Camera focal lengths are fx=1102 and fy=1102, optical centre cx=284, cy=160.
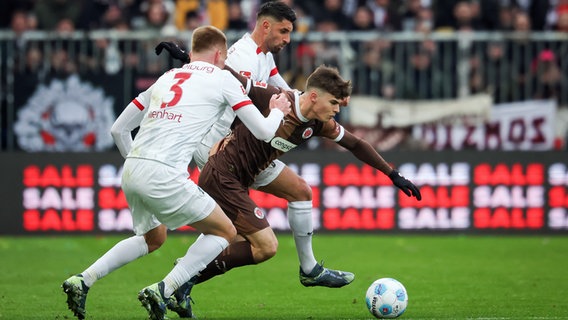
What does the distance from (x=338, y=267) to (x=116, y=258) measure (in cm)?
504

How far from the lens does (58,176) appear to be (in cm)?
1752

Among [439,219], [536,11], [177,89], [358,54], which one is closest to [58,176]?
[358,54]

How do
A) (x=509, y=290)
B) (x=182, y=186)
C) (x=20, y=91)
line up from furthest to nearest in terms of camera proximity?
(x=20, y=91), (x=509, y=290), (x=182, y=186)

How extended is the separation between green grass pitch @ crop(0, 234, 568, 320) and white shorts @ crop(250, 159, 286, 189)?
114 centimetres

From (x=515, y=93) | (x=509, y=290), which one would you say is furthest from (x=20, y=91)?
(x=509, y=290)

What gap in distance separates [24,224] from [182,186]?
9776 mm

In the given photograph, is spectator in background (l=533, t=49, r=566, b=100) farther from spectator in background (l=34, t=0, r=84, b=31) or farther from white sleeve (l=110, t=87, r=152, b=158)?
white sleeve (l=110, t=87, r=152, b=158)

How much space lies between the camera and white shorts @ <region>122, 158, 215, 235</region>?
8438 mm

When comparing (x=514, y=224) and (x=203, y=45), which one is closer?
(x=203, y=45)

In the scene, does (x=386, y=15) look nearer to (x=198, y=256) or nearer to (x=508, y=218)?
(x=508, y=218)

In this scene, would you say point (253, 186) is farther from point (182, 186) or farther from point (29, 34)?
point (29, 34)

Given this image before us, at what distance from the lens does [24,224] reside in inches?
694

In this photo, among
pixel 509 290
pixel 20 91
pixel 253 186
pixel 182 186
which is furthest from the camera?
pixel 20 91

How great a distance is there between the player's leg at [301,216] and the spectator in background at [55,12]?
358 inches
